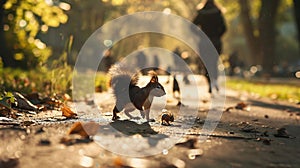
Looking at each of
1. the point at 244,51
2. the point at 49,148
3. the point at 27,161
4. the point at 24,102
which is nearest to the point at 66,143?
the point at 49,148

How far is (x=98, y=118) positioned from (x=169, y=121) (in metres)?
0.92

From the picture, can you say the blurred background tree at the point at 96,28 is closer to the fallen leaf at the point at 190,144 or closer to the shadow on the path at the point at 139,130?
the shadow on the path at the point at 139,130

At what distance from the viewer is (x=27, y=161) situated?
13.6 feet

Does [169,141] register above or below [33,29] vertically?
below

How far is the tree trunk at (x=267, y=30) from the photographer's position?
31.0m

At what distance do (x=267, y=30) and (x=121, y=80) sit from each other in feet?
88.7

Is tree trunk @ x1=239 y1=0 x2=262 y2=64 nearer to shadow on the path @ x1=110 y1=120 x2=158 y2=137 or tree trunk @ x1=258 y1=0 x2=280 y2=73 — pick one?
tree trunk @ x1=258 y1=0 x2=280 y2=73

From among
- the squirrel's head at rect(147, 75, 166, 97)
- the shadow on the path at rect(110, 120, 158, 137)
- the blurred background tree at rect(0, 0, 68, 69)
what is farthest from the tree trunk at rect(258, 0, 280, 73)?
the shadow on the path at rect(110, 120, 158, 137)

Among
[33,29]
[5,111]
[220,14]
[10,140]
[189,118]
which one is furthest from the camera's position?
[33,29]

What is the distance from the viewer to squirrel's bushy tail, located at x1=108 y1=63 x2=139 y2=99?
6846mm

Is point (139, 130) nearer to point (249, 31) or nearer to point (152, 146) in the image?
point (152, 146)

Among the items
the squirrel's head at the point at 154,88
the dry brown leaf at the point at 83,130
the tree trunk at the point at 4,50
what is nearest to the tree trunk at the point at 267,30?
the tree trunk at the point at 4,50

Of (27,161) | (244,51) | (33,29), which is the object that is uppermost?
(244,51)

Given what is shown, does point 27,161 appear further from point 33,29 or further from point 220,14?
point 33,29
